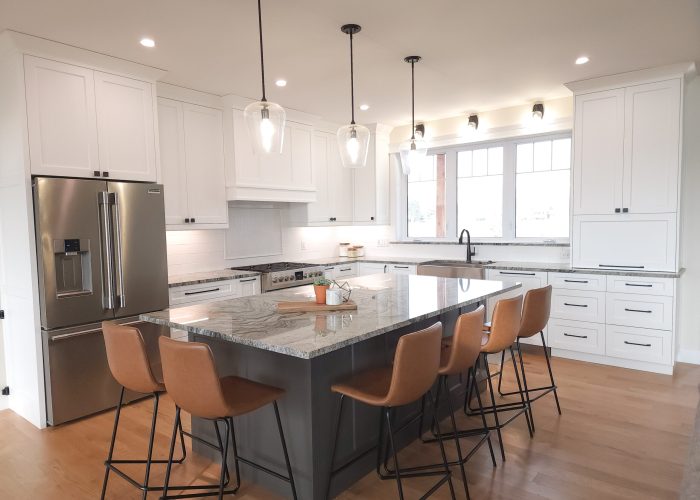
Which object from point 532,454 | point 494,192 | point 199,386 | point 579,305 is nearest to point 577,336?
point 579,305

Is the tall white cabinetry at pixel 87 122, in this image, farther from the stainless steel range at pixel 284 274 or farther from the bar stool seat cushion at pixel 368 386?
the bar stool seat cushion at pixel 368 386

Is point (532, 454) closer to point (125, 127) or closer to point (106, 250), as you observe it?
point (106, 250)

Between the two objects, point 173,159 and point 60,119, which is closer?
point 60,119

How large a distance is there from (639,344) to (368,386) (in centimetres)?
319

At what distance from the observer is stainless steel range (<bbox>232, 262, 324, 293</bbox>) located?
4.63 meters

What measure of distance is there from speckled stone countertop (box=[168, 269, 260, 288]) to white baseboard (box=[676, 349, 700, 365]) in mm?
4167

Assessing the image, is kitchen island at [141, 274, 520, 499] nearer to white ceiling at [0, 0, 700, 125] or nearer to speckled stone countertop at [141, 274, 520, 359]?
speckled stone countertop at [141, 274, 520, 359]

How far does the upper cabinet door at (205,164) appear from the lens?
170 inches

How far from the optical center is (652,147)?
407cm

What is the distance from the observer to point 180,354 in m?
1.88

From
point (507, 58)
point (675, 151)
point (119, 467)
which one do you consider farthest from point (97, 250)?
point (675, 151)

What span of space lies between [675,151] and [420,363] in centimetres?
342

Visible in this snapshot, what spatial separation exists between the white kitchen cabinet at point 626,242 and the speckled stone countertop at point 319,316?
1535mm

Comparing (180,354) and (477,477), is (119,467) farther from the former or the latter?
(477,477)
